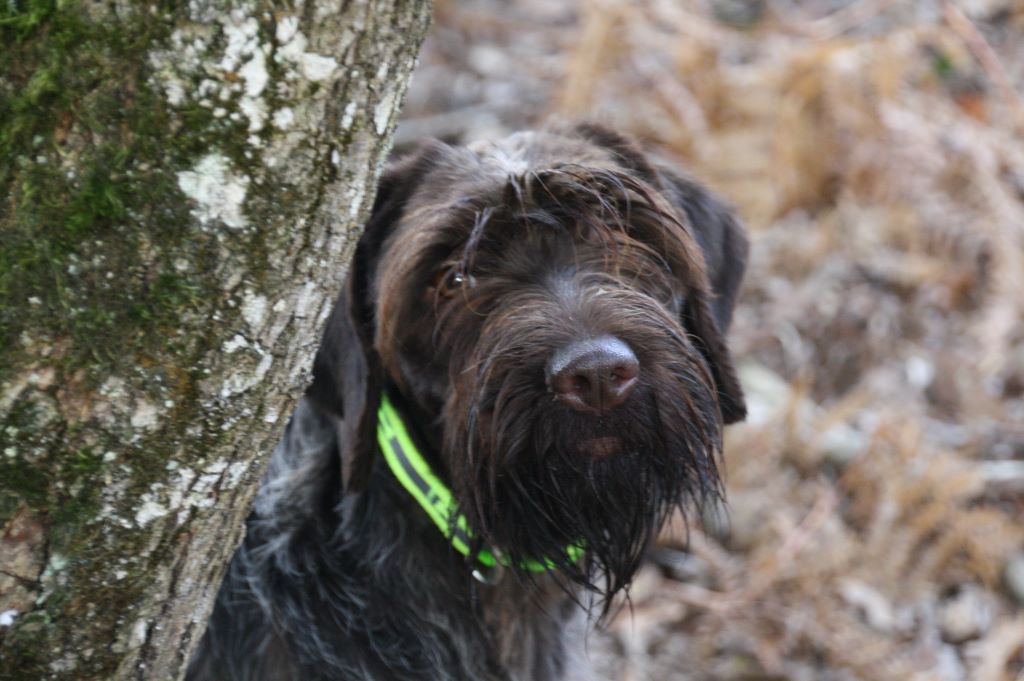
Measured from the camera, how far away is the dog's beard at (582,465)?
262cm

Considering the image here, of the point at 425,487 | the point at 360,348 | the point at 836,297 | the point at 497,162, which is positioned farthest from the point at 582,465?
the point at 836,297

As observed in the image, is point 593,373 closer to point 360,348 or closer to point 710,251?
point 360,348

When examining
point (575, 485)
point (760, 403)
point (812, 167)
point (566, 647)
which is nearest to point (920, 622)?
point (760, 403)

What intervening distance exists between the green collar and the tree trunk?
0.96 meters

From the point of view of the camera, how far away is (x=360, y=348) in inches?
119

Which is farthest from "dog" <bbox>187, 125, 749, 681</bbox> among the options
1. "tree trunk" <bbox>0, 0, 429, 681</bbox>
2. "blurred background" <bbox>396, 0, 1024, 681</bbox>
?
"tree trunk" <bbox>0, 0, 429, 681</bbox>

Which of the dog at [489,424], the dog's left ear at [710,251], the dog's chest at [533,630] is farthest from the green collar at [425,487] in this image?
the dog's left ear at [710,251]

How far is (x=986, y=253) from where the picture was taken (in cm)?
648

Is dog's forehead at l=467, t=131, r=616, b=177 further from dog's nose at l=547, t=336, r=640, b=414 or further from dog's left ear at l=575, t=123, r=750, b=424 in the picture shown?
dog's nose at l=547, t=336, r=640, b=414

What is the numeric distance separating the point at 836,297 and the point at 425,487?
4.16 metres

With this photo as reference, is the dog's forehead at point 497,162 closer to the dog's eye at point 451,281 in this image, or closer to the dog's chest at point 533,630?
the dog's eye at point 451,281

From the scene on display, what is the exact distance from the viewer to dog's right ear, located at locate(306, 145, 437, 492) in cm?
301

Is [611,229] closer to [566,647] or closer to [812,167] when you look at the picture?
[566,647]

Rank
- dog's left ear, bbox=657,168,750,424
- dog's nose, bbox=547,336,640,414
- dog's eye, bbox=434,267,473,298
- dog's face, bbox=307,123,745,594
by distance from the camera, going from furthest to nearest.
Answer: dog's left ear, bbox=657,168,750,424, dog's eye, bbox=434,267,473,298, dog's face, bbox=307,123,745,594, dog's nose, bbox=547,336,640,414
